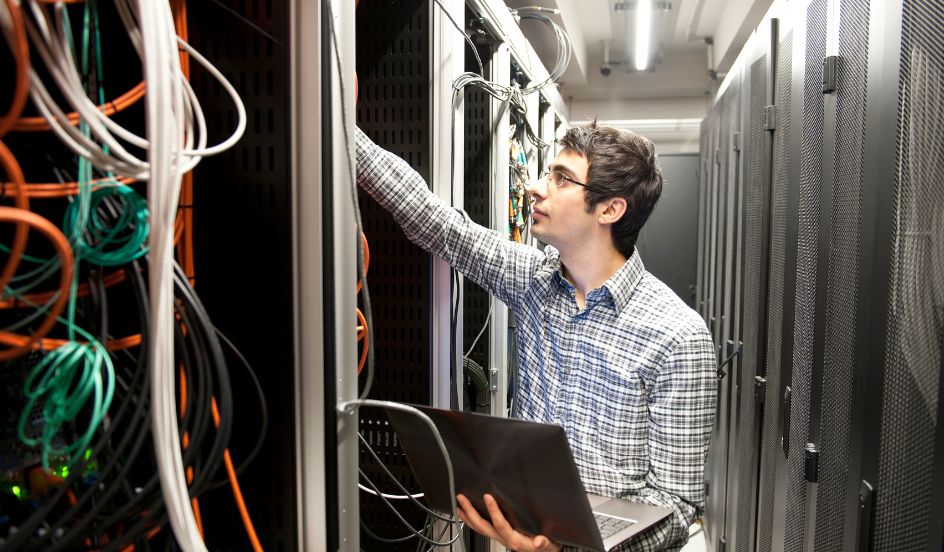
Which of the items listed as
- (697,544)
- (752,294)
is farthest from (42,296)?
(697,544)

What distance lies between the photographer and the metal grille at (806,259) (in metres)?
1.36

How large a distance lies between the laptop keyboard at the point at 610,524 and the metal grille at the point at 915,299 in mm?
385

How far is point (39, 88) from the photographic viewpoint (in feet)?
1.63

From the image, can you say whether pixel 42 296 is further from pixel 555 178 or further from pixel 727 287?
pixel 727 287

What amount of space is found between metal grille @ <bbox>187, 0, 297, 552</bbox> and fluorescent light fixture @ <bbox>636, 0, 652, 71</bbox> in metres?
3.47

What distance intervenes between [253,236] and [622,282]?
89cm

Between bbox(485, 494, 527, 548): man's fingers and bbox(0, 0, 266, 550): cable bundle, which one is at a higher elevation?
bbox(0, 0, 266, 550): cable bundle

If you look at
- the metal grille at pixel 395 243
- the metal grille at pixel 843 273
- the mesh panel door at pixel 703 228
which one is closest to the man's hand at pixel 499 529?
the metal grille at pixel 395 243

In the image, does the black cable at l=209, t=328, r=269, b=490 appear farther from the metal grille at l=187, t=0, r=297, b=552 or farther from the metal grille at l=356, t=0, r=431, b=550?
the metal grille at l=356, t=0, r=431, b=550

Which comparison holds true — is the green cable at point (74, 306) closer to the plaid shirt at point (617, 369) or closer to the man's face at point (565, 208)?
the plaid shirt at point (617, 369)

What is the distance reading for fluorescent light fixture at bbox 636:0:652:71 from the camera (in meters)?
3.82

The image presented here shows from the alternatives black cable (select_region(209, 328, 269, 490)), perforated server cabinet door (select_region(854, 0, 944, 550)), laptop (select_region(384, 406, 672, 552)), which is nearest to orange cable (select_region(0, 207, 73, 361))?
black cable (select_region(209, 328, 269, 490))

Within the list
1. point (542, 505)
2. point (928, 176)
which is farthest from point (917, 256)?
point (542, 505)

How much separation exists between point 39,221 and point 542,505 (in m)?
0.72
